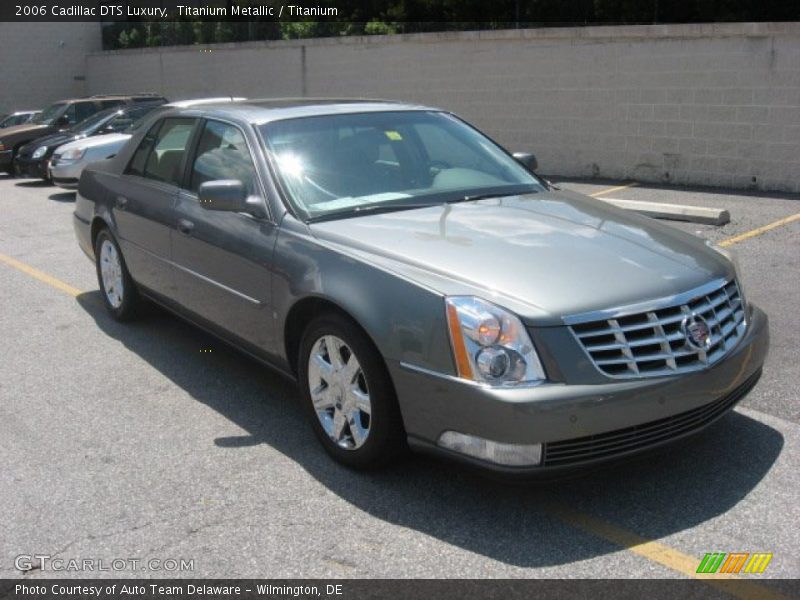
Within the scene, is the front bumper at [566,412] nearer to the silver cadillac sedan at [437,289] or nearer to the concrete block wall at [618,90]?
the silver cadillac sedan at [437,289]

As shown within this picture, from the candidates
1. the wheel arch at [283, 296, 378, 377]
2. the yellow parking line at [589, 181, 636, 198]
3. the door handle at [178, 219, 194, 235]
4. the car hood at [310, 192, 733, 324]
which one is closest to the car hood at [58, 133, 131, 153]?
the yellow parking line at [589, 181, 636, 198]

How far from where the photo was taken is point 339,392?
Answer: 154 inches

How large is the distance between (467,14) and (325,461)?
74.1 feet

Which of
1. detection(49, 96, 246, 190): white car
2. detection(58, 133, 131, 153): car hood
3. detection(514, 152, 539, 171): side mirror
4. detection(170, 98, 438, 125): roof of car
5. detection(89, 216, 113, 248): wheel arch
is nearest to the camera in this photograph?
detection(170, 98, 438, 125): roof of car

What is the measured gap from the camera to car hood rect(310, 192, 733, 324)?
343 cm

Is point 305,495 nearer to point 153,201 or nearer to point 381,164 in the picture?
point 381,164

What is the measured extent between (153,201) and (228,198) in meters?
1.37

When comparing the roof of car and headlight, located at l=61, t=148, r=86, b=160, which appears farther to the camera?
headlight, located at l=61, t=148, r=86, b=160

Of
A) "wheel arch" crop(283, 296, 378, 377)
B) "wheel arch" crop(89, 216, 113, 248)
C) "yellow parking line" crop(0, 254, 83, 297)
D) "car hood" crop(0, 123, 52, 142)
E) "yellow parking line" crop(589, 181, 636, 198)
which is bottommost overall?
"yellow parking line" crop(0, 254, 83, 297)

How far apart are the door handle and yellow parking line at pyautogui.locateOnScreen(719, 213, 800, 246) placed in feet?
17.8

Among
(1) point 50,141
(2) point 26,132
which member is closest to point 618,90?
(1) point 50,141

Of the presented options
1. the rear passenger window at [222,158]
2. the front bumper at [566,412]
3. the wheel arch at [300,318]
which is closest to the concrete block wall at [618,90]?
the rear passenger window at [222,158]

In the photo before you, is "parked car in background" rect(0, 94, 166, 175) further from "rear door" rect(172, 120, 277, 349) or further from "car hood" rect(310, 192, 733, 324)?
"car hood" rect(310, 192, 733, 324)

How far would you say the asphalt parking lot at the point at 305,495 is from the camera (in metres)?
3.25
